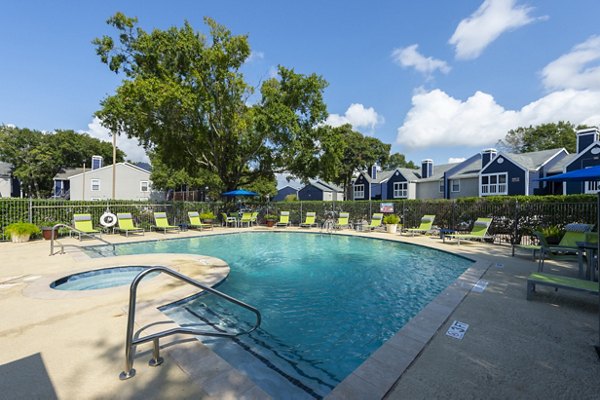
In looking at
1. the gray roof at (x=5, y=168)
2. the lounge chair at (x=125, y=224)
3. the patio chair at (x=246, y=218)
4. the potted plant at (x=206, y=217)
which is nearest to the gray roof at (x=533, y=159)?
the patio chair at (x=246, y=218)

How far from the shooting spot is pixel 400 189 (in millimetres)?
34250

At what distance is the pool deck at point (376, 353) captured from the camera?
2229 millimetres

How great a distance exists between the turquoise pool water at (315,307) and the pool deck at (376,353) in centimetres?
39

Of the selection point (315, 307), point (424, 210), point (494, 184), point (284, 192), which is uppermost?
point (284, 192)

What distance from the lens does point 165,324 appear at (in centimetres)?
340

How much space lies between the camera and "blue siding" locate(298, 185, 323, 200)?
43406mm

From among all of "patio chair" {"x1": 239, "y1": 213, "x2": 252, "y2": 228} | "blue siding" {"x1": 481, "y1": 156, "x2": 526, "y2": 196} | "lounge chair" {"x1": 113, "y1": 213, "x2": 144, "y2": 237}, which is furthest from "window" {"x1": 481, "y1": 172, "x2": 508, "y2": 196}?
"lounge chair" {"x1": 113, "y1": 213, "x2": 144, "y2": 237}

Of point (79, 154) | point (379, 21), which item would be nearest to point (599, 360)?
point (379, 21)

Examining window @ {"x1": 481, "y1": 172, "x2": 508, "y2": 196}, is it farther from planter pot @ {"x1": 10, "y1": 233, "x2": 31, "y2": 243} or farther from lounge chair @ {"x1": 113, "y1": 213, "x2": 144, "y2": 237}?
planter pot @ {"x1": 10, "y1": 233, "x2": 31, "y2": 243}

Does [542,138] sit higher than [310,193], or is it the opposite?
[542,138]

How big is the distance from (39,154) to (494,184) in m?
57.0

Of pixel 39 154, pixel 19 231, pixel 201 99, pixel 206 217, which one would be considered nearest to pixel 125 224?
pixel 19 231

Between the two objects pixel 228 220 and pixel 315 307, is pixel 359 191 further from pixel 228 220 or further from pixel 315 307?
pixel 315 307

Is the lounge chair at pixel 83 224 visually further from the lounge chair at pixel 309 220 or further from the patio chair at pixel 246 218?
the lounge chair at pixel 309 220
